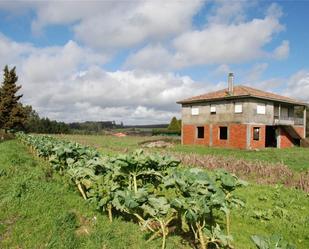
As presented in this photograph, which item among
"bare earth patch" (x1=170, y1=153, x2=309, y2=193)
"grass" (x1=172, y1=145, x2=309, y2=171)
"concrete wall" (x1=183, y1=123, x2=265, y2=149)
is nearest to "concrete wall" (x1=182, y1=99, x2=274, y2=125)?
"concrete wall" (x1=183, y1=123, x2=265, y2=149)

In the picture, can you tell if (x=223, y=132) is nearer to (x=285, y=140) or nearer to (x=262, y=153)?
(x=285, y=140)

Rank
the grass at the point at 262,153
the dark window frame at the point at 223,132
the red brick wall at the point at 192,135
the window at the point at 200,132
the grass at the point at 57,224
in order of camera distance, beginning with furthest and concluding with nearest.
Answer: the window at the point at 200,132
the red brick wall at the point at 192,135
the dark window frame at the point at 223,132
the grass at the point at 262,153
the grass at the point at 57,224

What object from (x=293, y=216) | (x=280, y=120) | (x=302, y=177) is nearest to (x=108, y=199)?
(x=293, y=216)

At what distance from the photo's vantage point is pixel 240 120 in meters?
30.5

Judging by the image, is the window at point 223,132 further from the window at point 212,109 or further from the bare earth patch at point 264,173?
the bare earth patch at point 264,173

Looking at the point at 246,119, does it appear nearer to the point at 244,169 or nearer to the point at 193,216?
the point at 244,169

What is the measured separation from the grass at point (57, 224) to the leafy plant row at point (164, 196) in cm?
24

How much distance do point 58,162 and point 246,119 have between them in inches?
905

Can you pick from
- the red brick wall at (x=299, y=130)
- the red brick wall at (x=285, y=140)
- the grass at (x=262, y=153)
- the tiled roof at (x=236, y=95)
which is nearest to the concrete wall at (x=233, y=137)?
the grass at (x=262, y=153)

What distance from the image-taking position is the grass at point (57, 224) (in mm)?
5098

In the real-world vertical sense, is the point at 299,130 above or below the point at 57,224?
above

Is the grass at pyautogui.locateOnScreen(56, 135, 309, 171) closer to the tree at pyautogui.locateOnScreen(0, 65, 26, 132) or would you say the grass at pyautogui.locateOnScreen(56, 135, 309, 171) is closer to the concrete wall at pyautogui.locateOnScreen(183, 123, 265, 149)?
the concrete wall at pyautogui.locateOnScreen(183, 123, 265, 149)

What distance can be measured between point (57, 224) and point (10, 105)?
4489 centimetres

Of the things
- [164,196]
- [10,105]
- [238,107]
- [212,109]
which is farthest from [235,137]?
[10,105]
